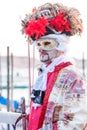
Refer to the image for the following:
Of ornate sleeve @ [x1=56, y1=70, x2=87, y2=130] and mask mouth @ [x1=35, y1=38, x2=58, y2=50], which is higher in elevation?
mask mouth @ [x1=35, y1=38, x2=58, y2=50]

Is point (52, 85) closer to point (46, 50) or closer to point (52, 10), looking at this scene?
point (46, 50)

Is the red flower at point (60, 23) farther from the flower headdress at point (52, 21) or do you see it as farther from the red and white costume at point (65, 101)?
the red and white costume at point (65, 101)

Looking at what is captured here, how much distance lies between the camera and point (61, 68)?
1.54m

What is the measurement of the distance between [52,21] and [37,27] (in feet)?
0.20

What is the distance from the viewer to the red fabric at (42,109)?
1.52 meters

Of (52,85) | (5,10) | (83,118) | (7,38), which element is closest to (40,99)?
(52,85)

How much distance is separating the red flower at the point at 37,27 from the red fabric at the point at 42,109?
15 cm

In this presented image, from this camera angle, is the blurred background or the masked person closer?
the masked person

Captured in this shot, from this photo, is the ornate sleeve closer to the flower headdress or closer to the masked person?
the masked person

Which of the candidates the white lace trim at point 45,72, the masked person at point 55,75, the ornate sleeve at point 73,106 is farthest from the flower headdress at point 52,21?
the ornate sleeve at point 73,106

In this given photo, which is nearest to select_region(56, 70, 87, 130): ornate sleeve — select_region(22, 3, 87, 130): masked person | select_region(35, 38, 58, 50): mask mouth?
select_region(22, 3, 87, 130): masked person

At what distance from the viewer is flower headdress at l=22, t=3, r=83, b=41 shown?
1571 millimetres

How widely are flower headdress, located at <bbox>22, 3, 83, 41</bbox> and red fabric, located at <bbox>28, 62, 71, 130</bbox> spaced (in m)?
0.14

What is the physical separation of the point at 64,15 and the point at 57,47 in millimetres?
125
